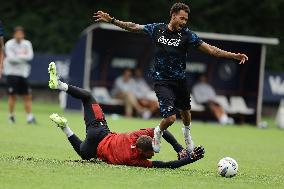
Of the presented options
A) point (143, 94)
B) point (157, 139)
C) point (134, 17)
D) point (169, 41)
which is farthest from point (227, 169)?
point (134, 17)

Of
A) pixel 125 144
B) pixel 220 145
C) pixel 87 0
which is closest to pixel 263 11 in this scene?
pixel 87 0

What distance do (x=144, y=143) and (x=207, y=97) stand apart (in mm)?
17867

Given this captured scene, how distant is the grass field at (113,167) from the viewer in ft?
34.7

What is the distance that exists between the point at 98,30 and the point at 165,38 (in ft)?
53.8

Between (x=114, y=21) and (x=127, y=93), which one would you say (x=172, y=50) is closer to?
(x=114, y=21)

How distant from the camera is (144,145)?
12125 millimetres

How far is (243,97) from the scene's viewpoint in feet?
102

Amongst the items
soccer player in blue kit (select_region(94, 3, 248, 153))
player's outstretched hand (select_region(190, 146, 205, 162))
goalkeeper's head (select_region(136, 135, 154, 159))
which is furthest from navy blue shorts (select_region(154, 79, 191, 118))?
goalkeeper's head (select_region(136, 135, 154, 159))

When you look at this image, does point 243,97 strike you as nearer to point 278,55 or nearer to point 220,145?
point 278,55

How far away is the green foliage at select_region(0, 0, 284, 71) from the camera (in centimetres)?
3875

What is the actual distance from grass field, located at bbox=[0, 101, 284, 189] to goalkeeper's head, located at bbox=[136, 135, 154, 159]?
264 millimetres

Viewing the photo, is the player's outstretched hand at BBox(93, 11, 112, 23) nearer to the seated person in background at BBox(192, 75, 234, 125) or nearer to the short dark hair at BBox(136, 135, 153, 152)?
the short dark hair at BBox(136, 135, 153, 152)

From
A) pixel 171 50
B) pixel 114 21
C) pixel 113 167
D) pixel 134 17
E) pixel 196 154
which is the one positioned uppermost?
pixel 114 21

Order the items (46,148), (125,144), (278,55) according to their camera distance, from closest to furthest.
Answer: (125,144), (46,148), (278,55)
